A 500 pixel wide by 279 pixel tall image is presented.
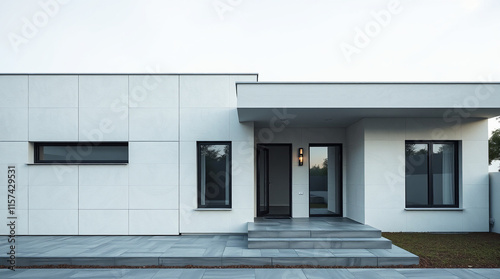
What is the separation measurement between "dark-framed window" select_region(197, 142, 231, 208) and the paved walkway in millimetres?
2667

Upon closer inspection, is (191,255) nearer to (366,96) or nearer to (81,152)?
(81,152)

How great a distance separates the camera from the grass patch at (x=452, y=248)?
5.53 meters

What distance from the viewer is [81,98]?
7816 millimetres

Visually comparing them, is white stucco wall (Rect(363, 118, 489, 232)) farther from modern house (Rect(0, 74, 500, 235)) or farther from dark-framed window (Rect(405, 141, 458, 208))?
dark-framed window (Rect(405, 141, 458, 208))

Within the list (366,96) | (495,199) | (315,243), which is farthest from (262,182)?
(495,199)

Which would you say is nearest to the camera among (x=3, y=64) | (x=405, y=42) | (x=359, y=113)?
(x=359, y=113)

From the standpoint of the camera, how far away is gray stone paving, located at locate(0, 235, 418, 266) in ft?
18.2

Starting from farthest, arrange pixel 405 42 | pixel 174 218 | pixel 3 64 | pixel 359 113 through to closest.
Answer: pixel 405 42
pixel 3 64
pixel 174 218
pixel 359 113

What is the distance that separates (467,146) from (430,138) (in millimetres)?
1000

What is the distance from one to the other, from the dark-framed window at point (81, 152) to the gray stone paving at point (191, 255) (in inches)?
82.6

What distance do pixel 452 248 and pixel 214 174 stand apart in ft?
17.6

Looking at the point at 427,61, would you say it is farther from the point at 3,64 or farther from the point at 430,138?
the point at 3,64

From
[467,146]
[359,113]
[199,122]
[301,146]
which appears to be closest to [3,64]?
[199,122]

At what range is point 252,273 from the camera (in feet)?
16.8
